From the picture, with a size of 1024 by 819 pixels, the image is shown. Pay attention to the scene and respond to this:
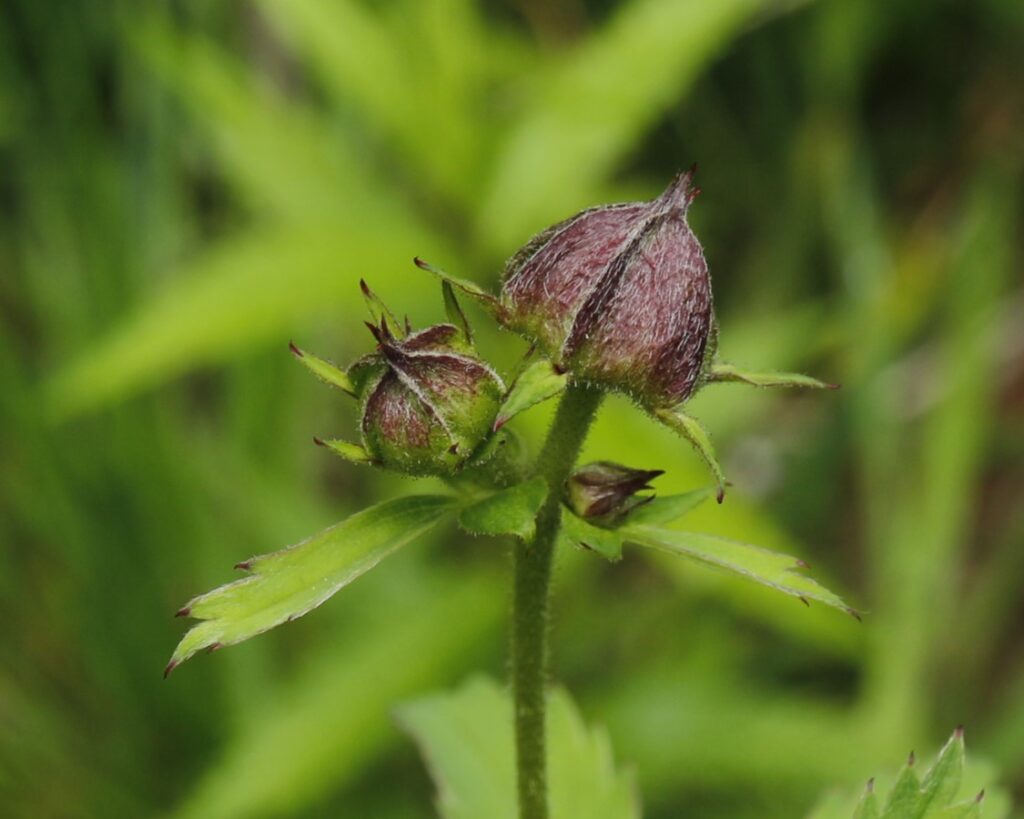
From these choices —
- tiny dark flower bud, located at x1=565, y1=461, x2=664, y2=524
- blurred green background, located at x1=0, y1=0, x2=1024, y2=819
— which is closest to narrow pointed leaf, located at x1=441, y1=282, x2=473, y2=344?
tiny dark flower bud, located at x1=565, y1=461, x2=664, y2=524

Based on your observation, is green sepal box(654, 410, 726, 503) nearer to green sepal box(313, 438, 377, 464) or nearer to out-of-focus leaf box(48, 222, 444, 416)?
green sepal box(313, 438, 377, 464)

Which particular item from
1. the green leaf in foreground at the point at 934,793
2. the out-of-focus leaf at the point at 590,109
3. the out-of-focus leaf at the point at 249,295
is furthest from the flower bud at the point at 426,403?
the out-of-focus leaf at the point at 590,109

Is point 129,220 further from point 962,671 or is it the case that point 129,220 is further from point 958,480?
point 962,671

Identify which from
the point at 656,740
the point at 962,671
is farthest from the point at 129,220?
the point at 962,671

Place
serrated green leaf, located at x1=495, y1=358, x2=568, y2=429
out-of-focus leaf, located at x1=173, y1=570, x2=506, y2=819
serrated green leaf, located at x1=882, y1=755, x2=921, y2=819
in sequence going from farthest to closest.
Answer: out-of-focus leaf, located at x1=173, y1=570, x2=506, y2=819 < serrated green leaf, located at x1=882, y1=755, x2=921, y2=819 < serrated green leaf, located at x1=495, y1=358, x2=568, y2=429

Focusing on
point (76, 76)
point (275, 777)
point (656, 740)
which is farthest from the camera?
point (76, 76)

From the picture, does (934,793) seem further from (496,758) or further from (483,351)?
(483,351)
